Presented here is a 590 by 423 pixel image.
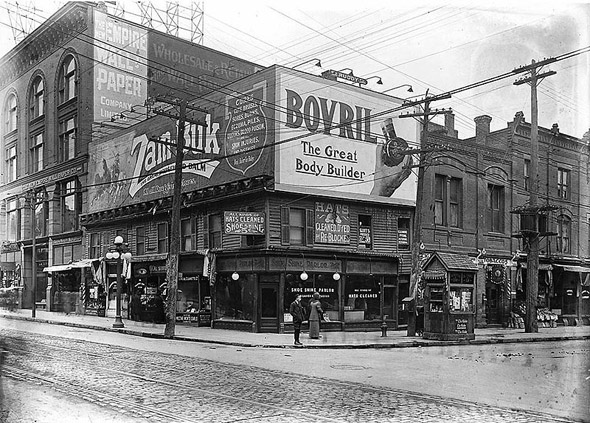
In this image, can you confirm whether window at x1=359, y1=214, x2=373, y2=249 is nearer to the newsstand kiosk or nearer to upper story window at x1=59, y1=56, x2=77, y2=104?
the newsstand kiosk

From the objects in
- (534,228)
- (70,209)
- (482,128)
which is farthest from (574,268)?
(70,209)

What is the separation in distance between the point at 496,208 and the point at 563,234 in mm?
5945

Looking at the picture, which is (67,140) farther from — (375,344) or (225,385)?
(225,385)

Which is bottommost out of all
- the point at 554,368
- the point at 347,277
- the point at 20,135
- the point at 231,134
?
the point at 554,368

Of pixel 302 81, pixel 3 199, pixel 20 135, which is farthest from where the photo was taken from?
pixel 302 81

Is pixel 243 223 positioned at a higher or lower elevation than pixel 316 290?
higher

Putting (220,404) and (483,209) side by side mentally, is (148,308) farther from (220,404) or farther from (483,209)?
(220,404)

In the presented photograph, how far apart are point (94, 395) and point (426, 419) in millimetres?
5203

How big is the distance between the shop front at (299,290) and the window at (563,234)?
13.0 metres

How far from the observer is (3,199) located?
17.6 metres

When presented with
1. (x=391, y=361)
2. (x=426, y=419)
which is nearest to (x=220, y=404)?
(x=426, y=419)

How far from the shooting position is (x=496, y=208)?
35094 millimetres

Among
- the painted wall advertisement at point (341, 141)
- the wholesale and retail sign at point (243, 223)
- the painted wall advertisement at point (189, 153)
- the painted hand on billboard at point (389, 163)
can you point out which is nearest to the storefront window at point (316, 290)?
the wholesale and retail sign at point (243, 223)

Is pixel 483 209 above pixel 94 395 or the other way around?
above
